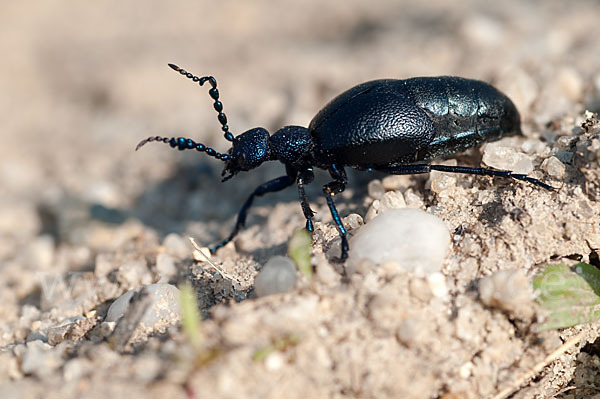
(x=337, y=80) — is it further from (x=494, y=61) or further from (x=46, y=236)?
(x=46, y=236)

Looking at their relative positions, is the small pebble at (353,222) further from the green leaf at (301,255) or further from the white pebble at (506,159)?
the white pebble at (506,159)

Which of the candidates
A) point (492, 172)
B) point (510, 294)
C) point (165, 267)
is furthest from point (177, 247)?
point (510, 294)

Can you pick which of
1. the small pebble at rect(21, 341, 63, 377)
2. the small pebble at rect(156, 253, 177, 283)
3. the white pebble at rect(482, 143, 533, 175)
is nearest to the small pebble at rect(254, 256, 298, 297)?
the small pebble at rect(21, 341, 63, 377)

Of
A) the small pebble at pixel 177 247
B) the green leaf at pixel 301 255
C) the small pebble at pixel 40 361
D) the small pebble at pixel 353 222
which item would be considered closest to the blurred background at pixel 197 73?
the small pebble at pixel 177 247

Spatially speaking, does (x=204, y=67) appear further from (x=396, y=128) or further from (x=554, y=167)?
(x=554, y=167)

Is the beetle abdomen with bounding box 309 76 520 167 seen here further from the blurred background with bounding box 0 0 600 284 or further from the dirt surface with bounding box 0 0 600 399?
the blurred background with bounding box 0 0 600 284

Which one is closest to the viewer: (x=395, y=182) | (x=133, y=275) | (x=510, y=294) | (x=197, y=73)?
(x=510, y=294)

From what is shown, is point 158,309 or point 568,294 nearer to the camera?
point 568,294
